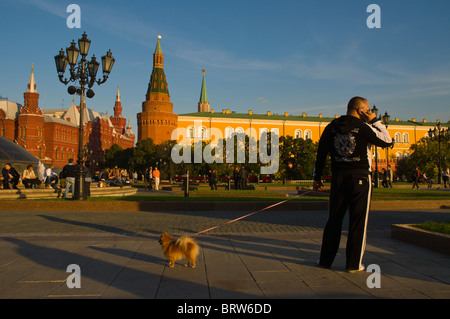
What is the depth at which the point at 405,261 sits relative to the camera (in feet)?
16.9

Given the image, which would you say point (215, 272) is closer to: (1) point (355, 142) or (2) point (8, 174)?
(1) point (355, 142)

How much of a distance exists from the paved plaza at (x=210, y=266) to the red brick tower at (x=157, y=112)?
89.6m

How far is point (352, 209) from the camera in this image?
14.9 feet

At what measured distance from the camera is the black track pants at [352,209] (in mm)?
4492

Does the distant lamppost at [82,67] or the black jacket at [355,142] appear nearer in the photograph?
the black jacket at [355,142]

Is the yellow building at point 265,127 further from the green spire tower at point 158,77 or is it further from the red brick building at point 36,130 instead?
the red brick building at point 36,130

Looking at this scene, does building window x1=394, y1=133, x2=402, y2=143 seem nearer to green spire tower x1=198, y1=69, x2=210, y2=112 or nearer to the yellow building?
the yellow building

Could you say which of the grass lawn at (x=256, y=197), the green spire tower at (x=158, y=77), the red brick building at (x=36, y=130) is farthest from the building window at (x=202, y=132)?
the grass lawn at (x=256, y=197)

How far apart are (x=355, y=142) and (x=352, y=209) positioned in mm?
824

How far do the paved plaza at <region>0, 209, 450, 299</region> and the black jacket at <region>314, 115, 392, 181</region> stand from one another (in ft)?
4.28

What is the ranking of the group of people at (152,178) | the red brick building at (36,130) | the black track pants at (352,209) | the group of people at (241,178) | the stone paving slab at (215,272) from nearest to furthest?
the stone paving slab at (215,272), the black track pants at (352,209), the group of people at (241,178), the group of people at (152,178), the red brick building at (36,130)

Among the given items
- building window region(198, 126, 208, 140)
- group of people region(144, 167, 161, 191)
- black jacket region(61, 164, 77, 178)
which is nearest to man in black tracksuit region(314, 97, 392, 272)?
A: black jacket region(61, 164, 77, 178)

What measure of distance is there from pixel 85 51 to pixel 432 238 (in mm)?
13656
